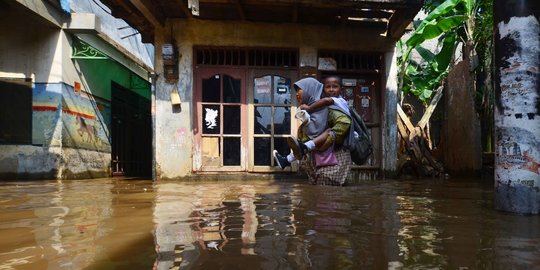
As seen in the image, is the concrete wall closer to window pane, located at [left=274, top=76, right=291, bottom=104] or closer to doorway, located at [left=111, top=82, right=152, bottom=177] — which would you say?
window pane, located at [left=274, top=76, right=291, bottom=104]

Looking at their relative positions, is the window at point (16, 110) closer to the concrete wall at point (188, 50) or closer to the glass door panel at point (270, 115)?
the concrete wall at point (188, 50)

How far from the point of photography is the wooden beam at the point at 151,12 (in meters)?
6.62

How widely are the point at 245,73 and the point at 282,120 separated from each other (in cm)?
108

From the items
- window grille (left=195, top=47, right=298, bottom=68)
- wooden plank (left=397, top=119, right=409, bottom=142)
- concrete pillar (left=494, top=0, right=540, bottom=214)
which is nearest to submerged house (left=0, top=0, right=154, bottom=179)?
window grille (left=195, top=47, right=298, bottom=68)

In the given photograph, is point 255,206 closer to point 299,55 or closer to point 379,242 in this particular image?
point 379,242

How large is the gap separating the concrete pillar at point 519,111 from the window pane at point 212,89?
522 centimetres

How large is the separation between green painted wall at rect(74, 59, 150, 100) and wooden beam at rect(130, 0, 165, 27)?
3.30 m

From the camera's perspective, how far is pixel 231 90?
7738mm

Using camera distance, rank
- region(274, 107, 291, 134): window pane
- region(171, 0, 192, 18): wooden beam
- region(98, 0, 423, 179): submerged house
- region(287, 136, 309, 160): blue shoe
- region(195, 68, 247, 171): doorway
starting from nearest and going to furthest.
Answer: region(287, 136, 309, 160): blue shoe < region(171, 0, 192, 18): wooden beam < region(98, 0, 423, 179): submerged house < region(195, 68, 247, 171): doorway < region(274, 107, 291, 134): window pane

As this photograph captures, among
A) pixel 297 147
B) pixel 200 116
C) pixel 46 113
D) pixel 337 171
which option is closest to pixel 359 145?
pixel 337 171

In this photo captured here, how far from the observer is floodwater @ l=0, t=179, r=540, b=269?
171cm

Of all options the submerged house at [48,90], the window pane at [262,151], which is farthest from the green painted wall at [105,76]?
the window pane at [262,151]

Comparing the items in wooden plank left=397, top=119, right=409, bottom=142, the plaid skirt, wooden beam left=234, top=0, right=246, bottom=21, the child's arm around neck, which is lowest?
the plaid skirt

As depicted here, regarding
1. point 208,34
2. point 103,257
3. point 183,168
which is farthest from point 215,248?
point 208,34
